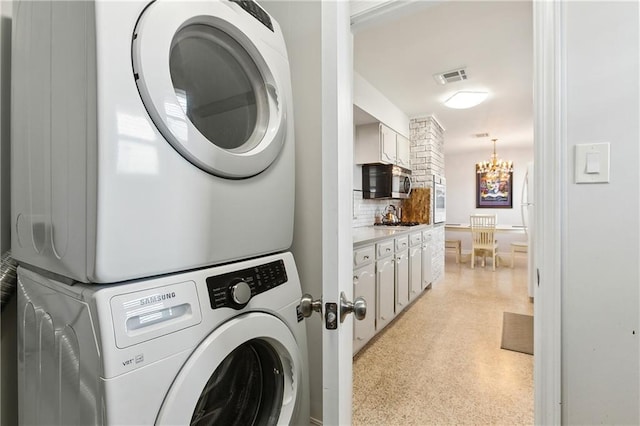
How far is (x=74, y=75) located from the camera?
0.68 meters

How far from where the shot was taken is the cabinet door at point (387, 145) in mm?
3512

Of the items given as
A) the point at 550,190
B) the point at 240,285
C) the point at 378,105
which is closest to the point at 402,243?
the point at 378,105

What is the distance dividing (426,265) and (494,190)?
4.22 metres

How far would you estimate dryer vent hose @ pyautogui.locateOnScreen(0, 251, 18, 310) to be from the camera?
1.01 m

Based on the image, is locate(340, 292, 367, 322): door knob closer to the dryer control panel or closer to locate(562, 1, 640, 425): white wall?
locate(562, 1, 640, 425): white wall

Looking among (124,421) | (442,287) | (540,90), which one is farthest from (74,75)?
(442,287)

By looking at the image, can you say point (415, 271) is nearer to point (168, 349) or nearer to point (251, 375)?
point (251, 375)

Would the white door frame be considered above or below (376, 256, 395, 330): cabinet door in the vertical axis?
above

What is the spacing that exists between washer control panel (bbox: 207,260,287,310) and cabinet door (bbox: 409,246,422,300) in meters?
2.56

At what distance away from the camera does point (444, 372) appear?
208cm

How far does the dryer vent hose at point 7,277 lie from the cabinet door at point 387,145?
10.3 ft

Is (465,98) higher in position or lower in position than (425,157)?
higher

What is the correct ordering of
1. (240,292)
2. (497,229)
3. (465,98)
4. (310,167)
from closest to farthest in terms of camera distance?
(240,292) < (310,167) < (465,98) < (497,229)

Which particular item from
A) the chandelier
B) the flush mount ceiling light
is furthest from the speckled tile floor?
the chandelier
